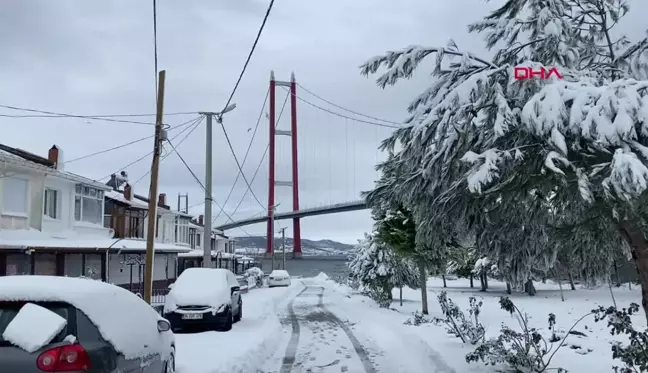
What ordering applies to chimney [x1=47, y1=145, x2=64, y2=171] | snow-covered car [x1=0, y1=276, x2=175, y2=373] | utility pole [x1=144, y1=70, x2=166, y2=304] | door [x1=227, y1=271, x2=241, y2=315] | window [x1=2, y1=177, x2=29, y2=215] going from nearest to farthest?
snow-covered car [x1=0, y1=276, x2=175, y2=373] < utility pole [x1=144, y1=70, x2=166, y2=304] < door [x1=227, y1=271, x2=241, y2=315] < window [x1=2, y1=177, x2=29, y2=215] < chimney [x1=47, y1=145, x2=64, y2=171]

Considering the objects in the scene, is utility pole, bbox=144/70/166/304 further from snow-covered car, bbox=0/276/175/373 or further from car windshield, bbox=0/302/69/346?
car windshield, bbox=0/302/69/346

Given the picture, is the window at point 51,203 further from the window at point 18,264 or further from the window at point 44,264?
the window at point 18,264

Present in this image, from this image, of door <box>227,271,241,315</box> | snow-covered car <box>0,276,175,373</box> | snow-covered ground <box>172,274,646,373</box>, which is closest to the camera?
snow-covered car <box>0,276,175,373</box>

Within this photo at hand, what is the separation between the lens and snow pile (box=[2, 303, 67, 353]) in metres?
4.79

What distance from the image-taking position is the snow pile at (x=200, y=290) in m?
15.1

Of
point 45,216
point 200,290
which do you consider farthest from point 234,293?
point 45,216

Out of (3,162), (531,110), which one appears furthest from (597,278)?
(3,162)

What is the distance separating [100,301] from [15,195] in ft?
61.7

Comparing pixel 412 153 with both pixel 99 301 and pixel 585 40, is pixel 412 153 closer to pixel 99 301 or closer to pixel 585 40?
pixel 585 40

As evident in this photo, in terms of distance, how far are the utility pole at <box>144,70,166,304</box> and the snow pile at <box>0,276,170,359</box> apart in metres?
8.32

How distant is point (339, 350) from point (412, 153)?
21.1 ft

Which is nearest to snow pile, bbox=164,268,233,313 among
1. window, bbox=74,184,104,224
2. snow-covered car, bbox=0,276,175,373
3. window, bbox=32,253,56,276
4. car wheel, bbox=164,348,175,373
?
car wheel, bbox=164,348,175,373

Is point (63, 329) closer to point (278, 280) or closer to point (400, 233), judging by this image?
point (400, 233)

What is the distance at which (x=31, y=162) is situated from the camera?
74.5 feet
